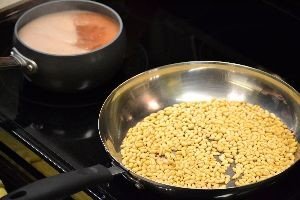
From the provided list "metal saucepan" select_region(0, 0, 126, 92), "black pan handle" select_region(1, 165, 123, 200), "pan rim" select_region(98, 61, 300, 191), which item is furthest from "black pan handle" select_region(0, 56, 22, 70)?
"black pan handle" select_region(1, 165, 123, 200)

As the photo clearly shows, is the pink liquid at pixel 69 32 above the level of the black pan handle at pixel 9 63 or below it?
above

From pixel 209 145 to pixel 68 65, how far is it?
0.29 metres

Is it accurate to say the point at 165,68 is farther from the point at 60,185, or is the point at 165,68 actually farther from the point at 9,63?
the point at 60,185

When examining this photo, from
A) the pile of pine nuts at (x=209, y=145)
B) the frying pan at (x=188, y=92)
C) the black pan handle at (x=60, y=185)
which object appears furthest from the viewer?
the frying pan at (x=188, y=92)

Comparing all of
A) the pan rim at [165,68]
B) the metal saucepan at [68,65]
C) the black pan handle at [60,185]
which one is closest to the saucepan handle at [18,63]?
the metal saucepan at [68,65]

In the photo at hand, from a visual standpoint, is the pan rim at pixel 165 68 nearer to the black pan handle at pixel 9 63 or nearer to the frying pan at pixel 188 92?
the frying pan at pixel 188 92

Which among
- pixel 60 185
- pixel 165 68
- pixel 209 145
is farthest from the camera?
pixel 165 68

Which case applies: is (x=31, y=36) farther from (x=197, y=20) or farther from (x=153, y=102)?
(x=197, y=20)

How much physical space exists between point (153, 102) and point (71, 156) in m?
0.23

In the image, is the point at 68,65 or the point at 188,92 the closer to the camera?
the point at 68,65

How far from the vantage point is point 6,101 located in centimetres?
104

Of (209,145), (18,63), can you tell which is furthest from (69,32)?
(209,145)

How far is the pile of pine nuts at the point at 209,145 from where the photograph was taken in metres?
0.86

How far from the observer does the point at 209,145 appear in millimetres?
932
